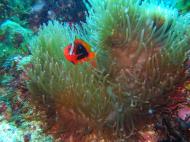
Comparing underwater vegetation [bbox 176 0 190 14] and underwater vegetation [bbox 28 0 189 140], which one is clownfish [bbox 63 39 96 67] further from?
underwater vegetation [bbox 176 0 190 14]

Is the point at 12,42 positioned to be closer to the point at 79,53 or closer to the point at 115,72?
the point at 79,53

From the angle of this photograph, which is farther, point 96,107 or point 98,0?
point 98,0

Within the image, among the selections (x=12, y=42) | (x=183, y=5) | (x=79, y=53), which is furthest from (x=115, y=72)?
(x=183, y=5)

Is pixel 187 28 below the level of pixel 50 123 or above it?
above

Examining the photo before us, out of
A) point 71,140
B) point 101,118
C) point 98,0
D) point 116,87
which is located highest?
point 98,0

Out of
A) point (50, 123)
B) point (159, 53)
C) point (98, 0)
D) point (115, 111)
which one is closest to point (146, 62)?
point (159, 53)

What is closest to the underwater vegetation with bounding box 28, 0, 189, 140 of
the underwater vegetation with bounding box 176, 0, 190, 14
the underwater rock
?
the underwater rock

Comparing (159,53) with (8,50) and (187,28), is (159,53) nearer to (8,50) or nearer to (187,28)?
(187,28)
